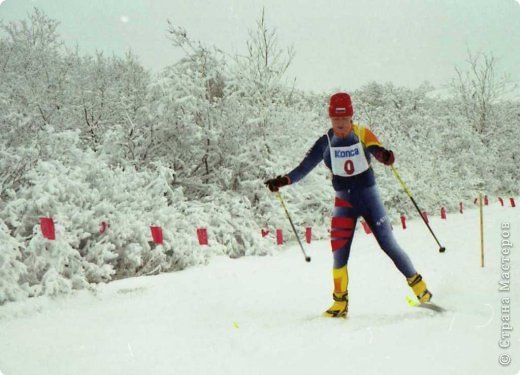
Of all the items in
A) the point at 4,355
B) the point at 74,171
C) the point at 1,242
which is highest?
the point at 74,171

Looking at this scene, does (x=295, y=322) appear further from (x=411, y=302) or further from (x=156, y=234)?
(x=156, y=234)

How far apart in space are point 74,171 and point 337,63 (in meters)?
3.03

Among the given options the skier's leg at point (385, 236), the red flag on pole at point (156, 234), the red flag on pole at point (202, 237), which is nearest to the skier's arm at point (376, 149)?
the skier's leg at point (385, 236)

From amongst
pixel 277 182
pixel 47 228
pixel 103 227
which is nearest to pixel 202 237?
pixel 103 227

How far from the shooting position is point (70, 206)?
432 cm

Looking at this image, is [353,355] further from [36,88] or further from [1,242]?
[36,88]

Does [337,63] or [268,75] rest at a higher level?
[268,75]

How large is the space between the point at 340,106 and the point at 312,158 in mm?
434

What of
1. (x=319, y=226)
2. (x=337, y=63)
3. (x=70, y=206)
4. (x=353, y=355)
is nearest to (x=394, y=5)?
(x=337, y=63)

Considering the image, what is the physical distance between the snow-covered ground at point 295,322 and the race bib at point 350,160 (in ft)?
2.06

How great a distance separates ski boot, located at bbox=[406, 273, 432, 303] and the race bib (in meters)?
0.78

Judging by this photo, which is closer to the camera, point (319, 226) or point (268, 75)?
point (268, 75)

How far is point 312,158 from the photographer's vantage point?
3018 mm

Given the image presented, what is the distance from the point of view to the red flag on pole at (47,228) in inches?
150
